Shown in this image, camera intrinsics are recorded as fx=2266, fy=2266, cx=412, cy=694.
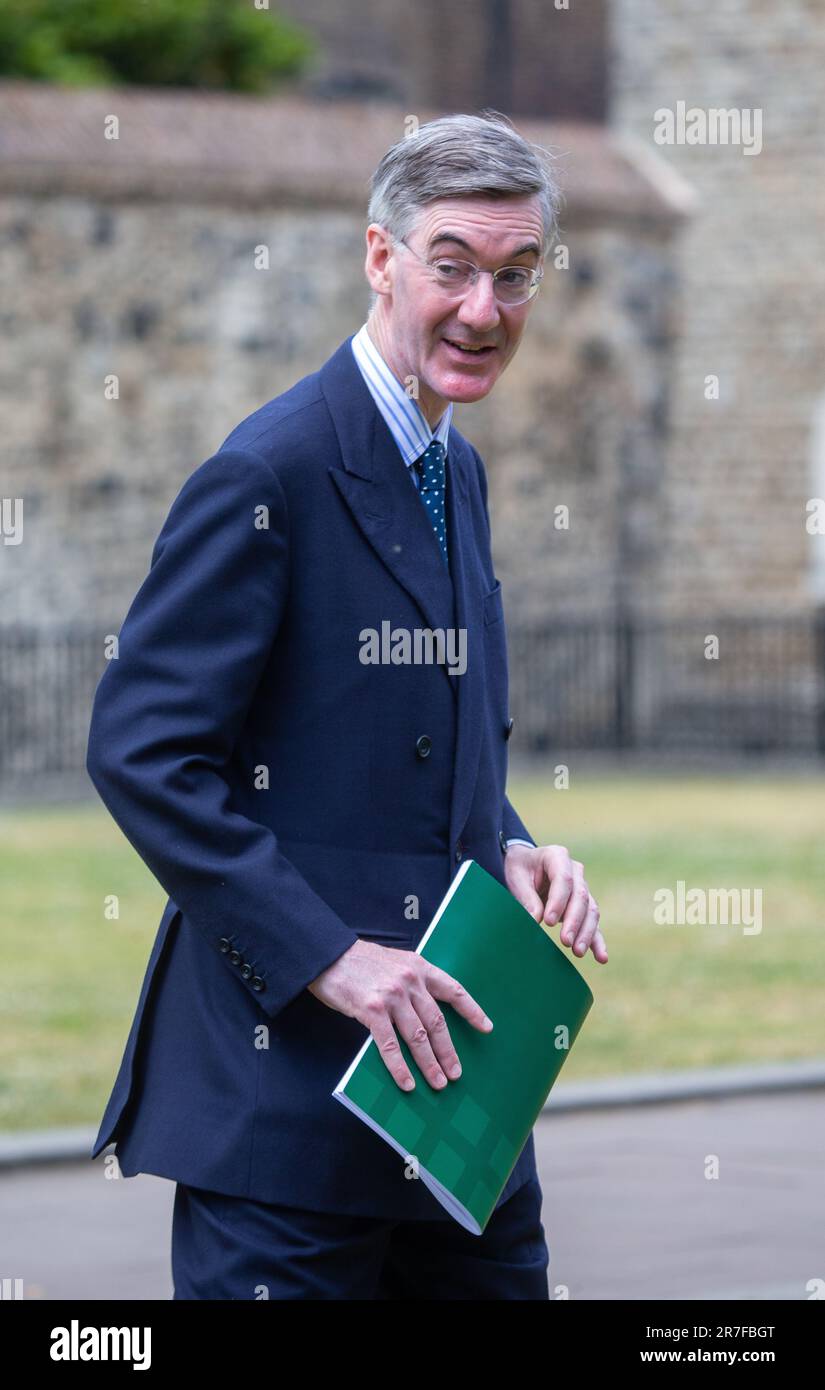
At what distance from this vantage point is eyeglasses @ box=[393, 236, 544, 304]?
264 cm

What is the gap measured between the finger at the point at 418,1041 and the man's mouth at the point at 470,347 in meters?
0.77

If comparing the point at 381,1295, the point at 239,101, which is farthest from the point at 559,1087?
the point at 239,101

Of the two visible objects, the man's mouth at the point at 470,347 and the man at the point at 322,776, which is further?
the man's mouth at the point at 470,347

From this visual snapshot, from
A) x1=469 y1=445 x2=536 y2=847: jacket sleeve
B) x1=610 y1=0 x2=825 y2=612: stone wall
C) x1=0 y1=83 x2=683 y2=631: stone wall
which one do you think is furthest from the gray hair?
x1=610 y1=0 x2=825 y2=612: stone wall

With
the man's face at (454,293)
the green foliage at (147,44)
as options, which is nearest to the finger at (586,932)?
the man's face at (454,293)

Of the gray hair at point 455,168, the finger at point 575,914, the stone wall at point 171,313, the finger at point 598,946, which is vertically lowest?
the finger at point 598,946

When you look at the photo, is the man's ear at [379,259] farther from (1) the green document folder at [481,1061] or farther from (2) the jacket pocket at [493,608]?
(1) the green document folder at [481,1061]

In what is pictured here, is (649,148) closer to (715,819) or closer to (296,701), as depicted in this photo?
(715,819)

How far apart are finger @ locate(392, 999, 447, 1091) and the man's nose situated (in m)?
0.79

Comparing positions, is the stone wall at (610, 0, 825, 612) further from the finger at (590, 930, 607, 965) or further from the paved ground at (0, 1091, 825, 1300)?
the finger at (590, 930, 607, 965)

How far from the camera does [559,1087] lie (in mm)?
6465

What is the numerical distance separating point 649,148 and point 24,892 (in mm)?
11624

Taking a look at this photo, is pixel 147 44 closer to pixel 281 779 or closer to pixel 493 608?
pixel 493 608

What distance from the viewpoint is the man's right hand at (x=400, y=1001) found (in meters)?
2.48
